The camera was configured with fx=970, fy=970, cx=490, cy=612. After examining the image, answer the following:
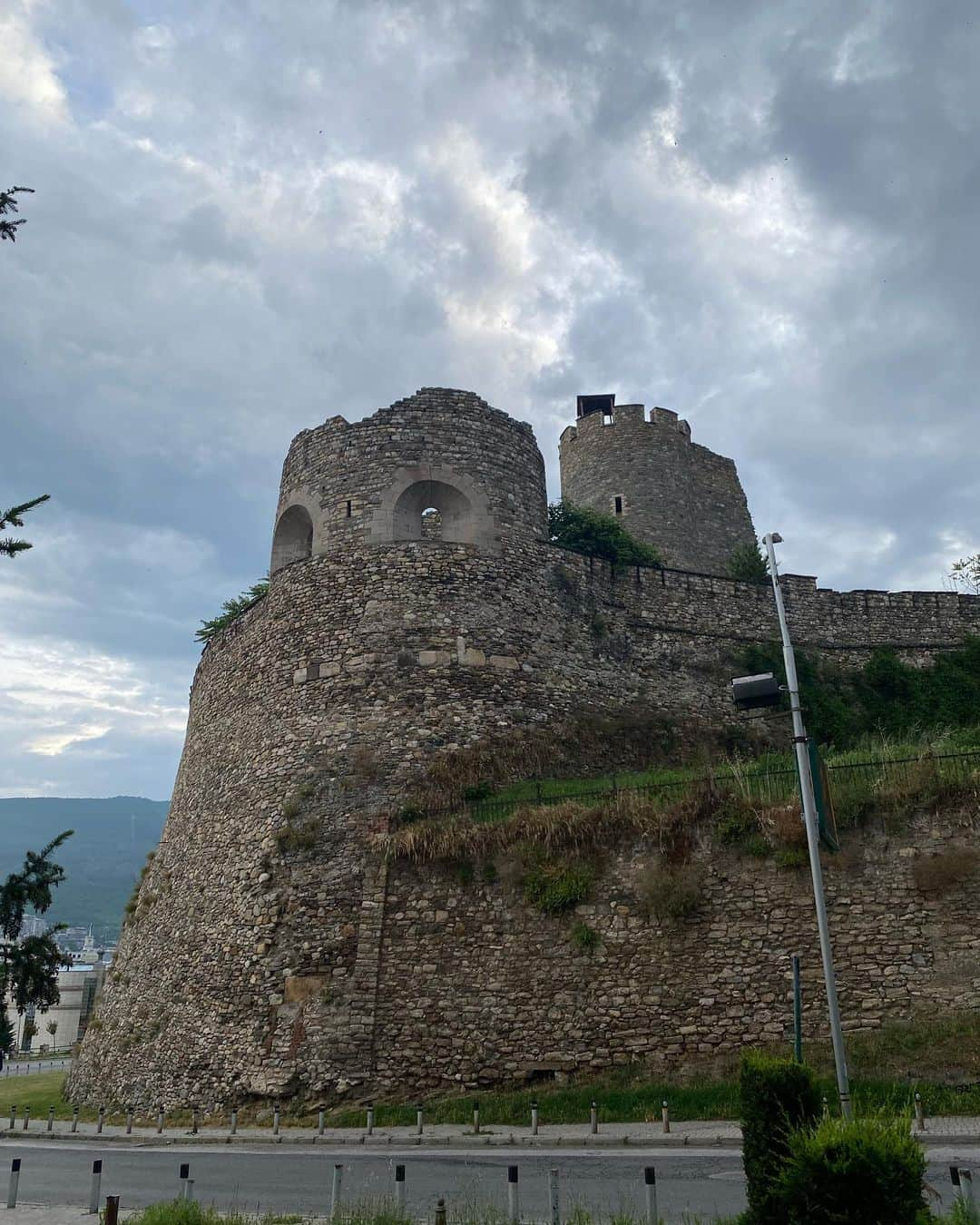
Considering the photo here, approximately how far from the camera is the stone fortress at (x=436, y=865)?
1502cm

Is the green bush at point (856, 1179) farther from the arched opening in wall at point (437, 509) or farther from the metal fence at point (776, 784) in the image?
the arched opening in wall at point (437, 509)

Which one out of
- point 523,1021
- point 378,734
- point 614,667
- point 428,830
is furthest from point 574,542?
point 523,1021

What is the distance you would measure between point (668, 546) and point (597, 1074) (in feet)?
69.0

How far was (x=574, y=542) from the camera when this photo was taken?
88.7ft

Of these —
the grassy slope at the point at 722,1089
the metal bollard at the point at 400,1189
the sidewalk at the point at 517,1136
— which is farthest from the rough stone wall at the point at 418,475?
the metal bollard at the point at 400,1189

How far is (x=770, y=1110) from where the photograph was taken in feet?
25.0

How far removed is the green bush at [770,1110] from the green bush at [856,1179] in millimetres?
614

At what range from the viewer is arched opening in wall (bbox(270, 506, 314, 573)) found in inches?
933

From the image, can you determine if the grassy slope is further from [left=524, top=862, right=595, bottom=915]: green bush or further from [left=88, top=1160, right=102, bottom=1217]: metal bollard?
[left=88, top=1160, right=102, bottom=1217]: metal bollard

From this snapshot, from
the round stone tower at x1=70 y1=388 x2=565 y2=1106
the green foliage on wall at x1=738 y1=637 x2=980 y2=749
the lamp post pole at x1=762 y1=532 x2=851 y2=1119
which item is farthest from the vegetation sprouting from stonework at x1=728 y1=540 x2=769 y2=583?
the lamp post pole at x1=762 y1=532 x2=851 y2=1119

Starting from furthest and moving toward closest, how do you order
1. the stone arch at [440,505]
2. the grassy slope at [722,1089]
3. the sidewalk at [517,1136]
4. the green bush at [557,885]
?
the stone arch at [440,505], the green bush at [557,885], the grassy slope at [722,1089], the sidewalk at [517,1136]

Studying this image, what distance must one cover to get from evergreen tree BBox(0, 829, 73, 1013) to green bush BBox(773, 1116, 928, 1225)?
9.18 m

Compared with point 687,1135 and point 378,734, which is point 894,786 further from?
point 378,734

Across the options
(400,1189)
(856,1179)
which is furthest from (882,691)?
(856,1179)
